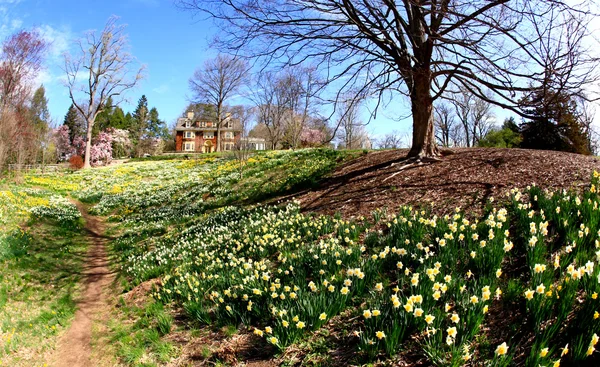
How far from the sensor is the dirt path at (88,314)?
4.65m

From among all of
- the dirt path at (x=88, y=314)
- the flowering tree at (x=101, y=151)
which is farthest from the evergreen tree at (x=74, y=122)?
the dirt path at (x=88, y=314)

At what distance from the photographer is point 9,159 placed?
1802 centimetres

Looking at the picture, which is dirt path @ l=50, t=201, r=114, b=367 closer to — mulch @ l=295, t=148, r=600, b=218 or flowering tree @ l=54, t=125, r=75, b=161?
mulch @ l=295, t=148, r=600, b=218

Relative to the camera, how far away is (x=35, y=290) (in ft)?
21.1

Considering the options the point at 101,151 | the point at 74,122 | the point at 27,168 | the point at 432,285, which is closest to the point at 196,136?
the point at 74,122

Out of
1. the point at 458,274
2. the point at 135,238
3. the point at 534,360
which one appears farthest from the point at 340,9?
the point at 135,238

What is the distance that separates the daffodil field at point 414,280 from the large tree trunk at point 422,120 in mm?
Result: 3552

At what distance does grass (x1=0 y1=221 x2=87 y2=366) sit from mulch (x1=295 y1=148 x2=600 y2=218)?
5156 mm

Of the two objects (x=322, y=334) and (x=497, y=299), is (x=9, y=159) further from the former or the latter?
(x=497, y=299)

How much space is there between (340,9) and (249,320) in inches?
265

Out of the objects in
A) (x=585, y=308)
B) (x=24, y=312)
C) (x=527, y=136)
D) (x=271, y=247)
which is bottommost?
(x=24, y=312)

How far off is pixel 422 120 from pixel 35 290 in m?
9.38

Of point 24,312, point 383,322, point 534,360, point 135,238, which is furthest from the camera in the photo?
point 135,238

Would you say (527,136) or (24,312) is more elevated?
(527,136)
